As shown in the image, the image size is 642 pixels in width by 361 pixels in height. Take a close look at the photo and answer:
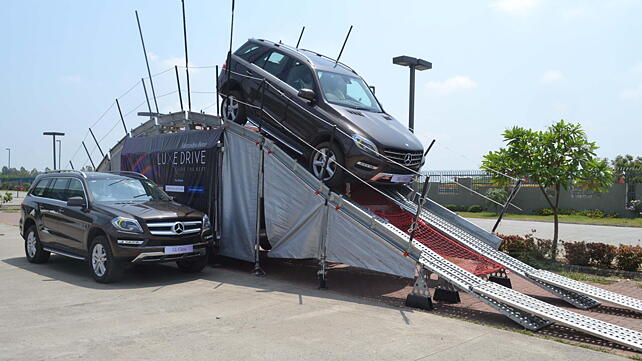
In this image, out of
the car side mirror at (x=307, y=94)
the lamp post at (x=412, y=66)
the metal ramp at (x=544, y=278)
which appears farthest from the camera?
the lamp post at (x=412, y=66)

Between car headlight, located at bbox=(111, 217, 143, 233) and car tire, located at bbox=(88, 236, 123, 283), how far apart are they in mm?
352

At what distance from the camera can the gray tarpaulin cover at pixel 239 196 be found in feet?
30.4

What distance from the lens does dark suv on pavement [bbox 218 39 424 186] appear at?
26.7 feet

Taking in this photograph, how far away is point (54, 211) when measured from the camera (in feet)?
30.3

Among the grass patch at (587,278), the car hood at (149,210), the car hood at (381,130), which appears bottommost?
the grass patch at (587,278)

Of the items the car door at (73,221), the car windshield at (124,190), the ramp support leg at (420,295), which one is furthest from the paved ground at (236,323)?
the car windshield at (124,190)

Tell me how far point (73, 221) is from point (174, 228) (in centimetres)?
186

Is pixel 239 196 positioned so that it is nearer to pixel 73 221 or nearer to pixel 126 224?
pixel 126 224

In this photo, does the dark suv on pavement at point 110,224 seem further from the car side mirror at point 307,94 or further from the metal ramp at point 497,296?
the car side mirror at point 307,94

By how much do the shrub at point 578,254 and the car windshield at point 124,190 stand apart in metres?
7.93

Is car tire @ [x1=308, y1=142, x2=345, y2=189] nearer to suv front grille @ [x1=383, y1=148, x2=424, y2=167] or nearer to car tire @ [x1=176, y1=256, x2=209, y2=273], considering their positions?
suv front grille @ [x1=383, y1=148, x2=424, y2=167]

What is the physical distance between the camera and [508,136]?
1102cm

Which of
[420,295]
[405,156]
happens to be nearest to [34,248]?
[405,156]

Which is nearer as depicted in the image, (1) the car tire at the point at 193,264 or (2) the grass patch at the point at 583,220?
(1) the car tire at the point at 193,264
